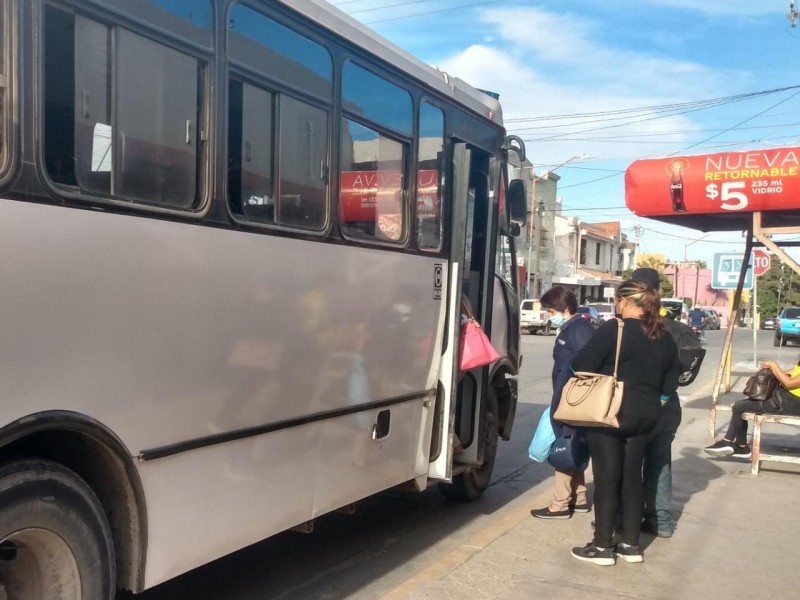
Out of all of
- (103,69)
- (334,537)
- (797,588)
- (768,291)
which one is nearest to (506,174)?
(334,537)

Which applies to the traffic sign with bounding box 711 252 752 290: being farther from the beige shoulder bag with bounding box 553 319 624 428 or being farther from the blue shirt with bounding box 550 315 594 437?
the beige shoulder bag with bounding box 553 319 624 428

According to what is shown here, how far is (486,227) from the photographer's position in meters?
6.41

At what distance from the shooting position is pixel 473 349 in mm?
5844

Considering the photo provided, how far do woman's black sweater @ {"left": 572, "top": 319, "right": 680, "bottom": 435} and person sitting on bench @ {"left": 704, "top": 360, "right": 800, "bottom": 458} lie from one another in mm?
3621

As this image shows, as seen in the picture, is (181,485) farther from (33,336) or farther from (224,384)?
(33,336)

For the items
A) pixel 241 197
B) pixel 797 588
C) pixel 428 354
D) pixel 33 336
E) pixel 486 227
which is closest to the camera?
pixel 33 336

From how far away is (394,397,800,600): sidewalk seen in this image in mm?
4898

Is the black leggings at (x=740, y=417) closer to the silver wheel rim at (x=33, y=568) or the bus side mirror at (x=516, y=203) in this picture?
the bus side mirror at (x=516, y=203)

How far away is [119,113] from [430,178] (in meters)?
2.72

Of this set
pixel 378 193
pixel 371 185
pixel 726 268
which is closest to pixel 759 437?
pixel 378 193

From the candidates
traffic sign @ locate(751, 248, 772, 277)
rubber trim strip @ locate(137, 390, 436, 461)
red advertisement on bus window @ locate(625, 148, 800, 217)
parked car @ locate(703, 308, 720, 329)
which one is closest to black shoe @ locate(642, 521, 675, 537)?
rubber trim strip @ locate(137, 390, 436, 461)

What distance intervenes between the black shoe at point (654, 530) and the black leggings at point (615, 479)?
800 millimetres

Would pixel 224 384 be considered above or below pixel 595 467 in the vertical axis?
above

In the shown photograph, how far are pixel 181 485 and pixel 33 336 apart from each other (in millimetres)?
995
